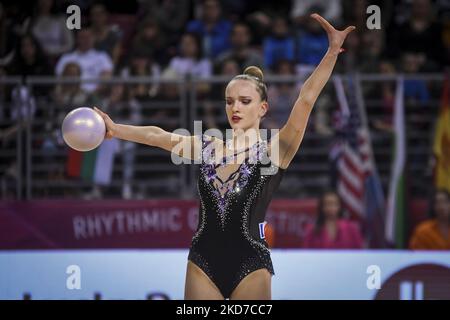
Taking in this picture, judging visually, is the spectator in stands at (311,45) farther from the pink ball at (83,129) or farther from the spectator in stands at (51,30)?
the pink ball at (83,129)

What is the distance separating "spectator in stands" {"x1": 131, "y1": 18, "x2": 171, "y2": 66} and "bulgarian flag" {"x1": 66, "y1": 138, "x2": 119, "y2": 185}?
4.99ft

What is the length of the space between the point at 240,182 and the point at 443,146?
16.2 feet

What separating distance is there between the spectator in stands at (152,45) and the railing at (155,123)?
638mm

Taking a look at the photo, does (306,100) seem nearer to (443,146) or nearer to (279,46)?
(443,146)

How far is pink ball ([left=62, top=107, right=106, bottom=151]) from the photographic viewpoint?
520cm

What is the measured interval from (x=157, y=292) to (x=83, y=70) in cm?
321

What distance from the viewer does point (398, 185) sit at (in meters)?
9.71

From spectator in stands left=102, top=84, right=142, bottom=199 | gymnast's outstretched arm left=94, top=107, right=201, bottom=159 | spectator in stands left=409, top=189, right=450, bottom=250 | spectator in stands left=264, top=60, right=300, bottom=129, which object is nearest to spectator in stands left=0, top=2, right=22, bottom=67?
spectator in stands left=102, top=84, right=142, bottom=199

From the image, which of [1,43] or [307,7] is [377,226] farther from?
[1,43]

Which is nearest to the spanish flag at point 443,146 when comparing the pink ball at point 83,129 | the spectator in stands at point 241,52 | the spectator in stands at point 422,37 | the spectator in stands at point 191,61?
the spectator in stands at point 422,37

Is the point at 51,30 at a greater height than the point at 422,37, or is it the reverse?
the point at 51,30

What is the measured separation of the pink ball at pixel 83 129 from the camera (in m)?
5.20

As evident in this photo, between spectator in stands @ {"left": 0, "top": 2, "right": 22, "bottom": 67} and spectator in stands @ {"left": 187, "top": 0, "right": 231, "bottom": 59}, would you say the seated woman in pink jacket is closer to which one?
spectator in stands @ {"left": 187, "top": 0, "right": 231, "bottom": 59}

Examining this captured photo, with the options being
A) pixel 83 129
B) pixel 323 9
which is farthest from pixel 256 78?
pixel 323 9
